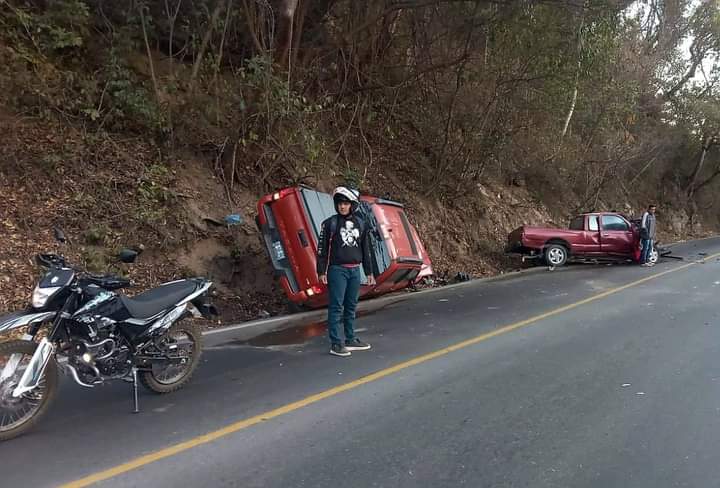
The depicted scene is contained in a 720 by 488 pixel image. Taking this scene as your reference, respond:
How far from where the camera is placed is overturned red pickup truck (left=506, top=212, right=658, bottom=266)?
1720 centimetres

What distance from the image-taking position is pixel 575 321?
8500mm

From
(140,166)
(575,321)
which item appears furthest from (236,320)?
(575,321)

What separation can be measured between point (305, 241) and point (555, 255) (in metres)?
10.7

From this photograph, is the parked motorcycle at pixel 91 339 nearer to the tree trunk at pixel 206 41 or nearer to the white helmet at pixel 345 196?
the white helmet at pixel 345 196

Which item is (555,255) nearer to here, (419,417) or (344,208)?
(344,208)

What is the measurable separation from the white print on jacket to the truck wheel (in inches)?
469

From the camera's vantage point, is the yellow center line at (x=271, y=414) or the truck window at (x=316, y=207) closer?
the yellow center line at (x=271, y=414)

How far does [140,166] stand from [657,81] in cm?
2776

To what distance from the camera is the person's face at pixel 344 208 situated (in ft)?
21.8

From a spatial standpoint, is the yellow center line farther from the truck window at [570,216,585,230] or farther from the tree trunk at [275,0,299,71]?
the truck window at [570,216,585,230]

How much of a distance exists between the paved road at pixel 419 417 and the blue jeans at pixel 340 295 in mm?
375

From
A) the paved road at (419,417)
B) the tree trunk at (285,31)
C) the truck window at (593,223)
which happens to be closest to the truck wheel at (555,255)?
the truck window at (593,223)

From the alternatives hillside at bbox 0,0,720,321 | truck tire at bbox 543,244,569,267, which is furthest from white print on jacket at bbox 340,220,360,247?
truck tire at bbox 543,244,569,267

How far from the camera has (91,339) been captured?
15.2ft
